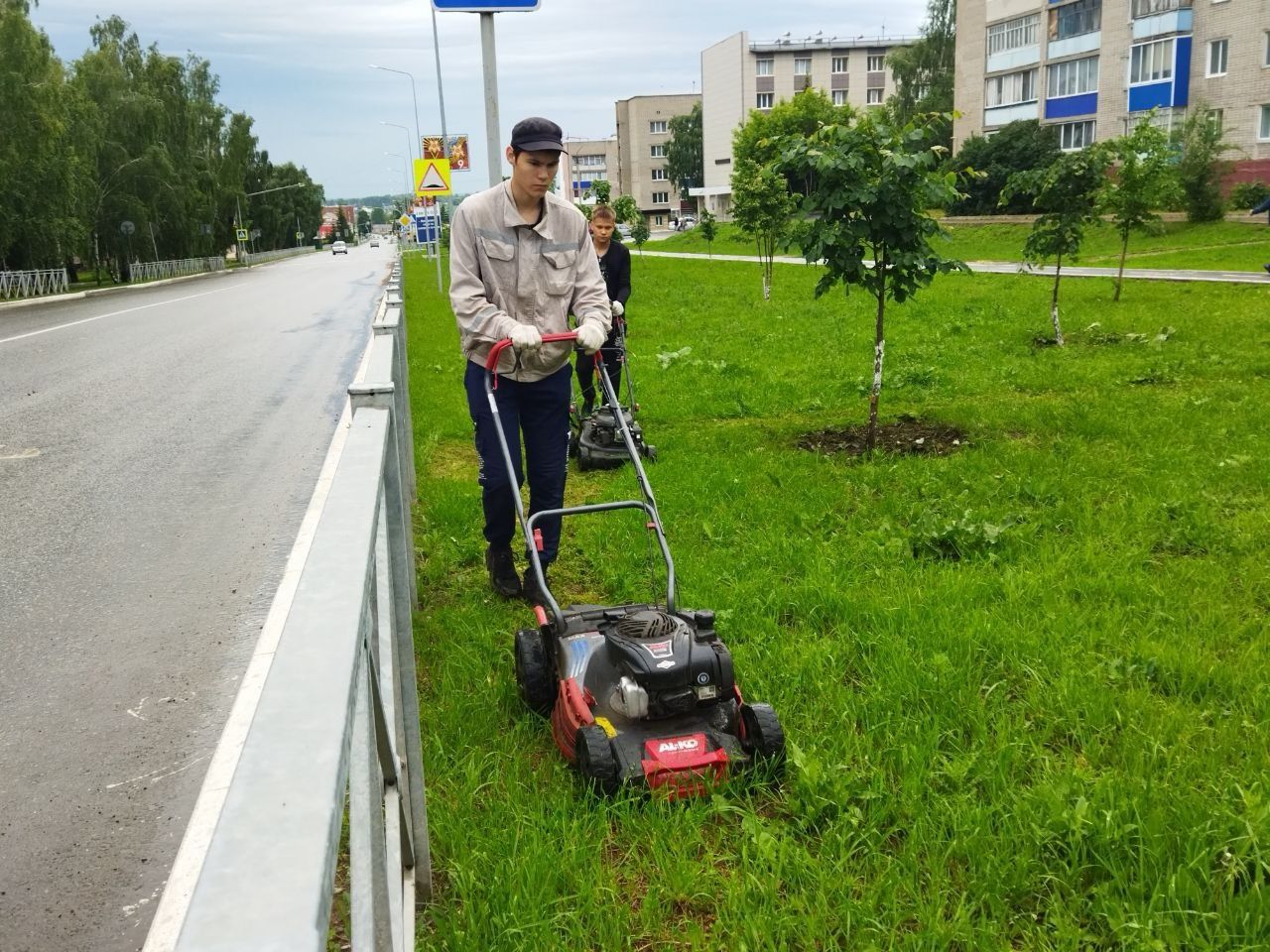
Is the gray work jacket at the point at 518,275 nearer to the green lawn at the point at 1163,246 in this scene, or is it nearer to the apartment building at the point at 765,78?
the green lawn at the point at 1163,246

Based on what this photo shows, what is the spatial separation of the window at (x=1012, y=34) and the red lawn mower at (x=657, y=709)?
5681 centimetres

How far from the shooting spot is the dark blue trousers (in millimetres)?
4934

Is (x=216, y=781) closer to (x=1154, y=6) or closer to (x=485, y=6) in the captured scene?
(x=485, y=6)

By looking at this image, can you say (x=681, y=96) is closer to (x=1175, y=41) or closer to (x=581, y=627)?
(x=1175, y=41)

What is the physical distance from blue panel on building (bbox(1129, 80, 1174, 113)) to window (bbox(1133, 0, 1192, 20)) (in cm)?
267

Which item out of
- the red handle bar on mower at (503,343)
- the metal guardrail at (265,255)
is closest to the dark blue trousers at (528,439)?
the red handle bar on mower at (503,343)

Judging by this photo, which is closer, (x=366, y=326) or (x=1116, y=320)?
(x=1116, y=320)

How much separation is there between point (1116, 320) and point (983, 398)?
23.0 ft

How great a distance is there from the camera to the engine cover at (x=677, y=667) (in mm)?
3422

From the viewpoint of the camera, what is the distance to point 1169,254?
30.3 metres

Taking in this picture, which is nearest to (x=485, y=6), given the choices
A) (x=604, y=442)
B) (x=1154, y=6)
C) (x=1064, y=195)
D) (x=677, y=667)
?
(x=604, y=442)

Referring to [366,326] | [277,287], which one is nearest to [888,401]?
[366,326]

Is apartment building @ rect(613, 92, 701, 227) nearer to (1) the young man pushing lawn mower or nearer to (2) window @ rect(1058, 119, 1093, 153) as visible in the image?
(2) window @ rect(1058, 119, 1093, 153)

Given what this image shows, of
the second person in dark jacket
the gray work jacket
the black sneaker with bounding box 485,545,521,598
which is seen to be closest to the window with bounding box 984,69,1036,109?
the second person in dark jacket
